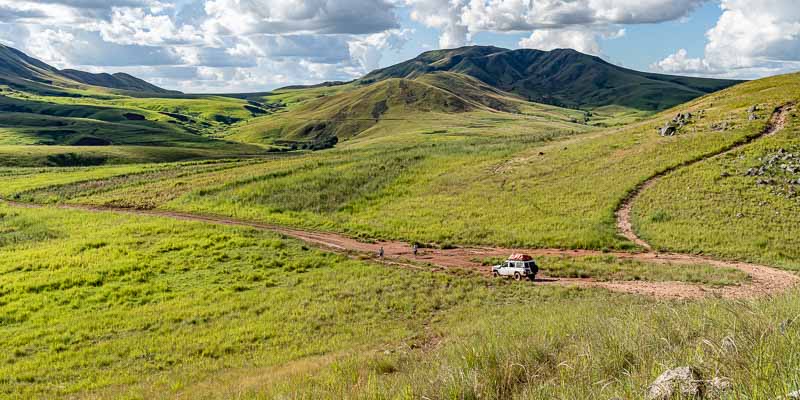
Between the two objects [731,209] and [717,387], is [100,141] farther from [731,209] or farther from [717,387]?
[717,387]

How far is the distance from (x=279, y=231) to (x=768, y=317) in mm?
41362

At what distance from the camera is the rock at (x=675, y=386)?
18.4 ft

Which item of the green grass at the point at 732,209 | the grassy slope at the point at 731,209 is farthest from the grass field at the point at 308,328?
the green grass at the point at 732,209

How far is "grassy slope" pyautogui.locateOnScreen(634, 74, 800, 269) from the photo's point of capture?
1297 inches

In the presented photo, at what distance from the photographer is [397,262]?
35.2 m

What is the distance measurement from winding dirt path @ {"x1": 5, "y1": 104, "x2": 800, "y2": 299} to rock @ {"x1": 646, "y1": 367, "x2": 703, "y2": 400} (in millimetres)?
11824

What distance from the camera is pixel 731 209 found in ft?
127

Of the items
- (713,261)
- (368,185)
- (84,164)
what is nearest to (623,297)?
(713,261)

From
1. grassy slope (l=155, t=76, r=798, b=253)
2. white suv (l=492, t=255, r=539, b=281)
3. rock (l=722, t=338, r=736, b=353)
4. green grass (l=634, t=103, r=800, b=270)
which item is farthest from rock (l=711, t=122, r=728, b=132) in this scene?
rock (l=722, t=338, r=736, b=353)

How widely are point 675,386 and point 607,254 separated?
101 ft

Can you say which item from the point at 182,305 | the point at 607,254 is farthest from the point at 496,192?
the point at 182,305

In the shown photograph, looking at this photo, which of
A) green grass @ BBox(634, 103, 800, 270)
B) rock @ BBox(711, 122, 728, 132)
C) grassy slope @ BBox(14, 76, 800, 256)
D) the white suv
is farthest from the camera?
rock @ BBox(711, 122, 728, 132)

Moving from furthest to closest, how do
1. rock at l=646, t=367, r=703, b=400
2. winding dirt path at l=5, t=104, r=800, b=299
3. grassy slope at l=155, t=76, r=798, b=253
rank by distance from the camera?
grassy slope at l=155, t=76, r=798, b=253 → winding dirt path at l=5, t=104, r=800, b=299 → rock at l=646, t=367, r=703, b=400

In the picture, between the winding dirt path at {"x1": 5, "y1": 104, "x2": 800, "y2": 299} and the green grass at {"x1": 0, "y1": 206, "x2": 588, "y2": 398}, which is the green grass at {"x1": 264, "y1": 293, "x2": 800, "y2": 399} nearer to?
the green grass at {"x1": 0, "y1": 206, "x2": 588, "y2": 398}
